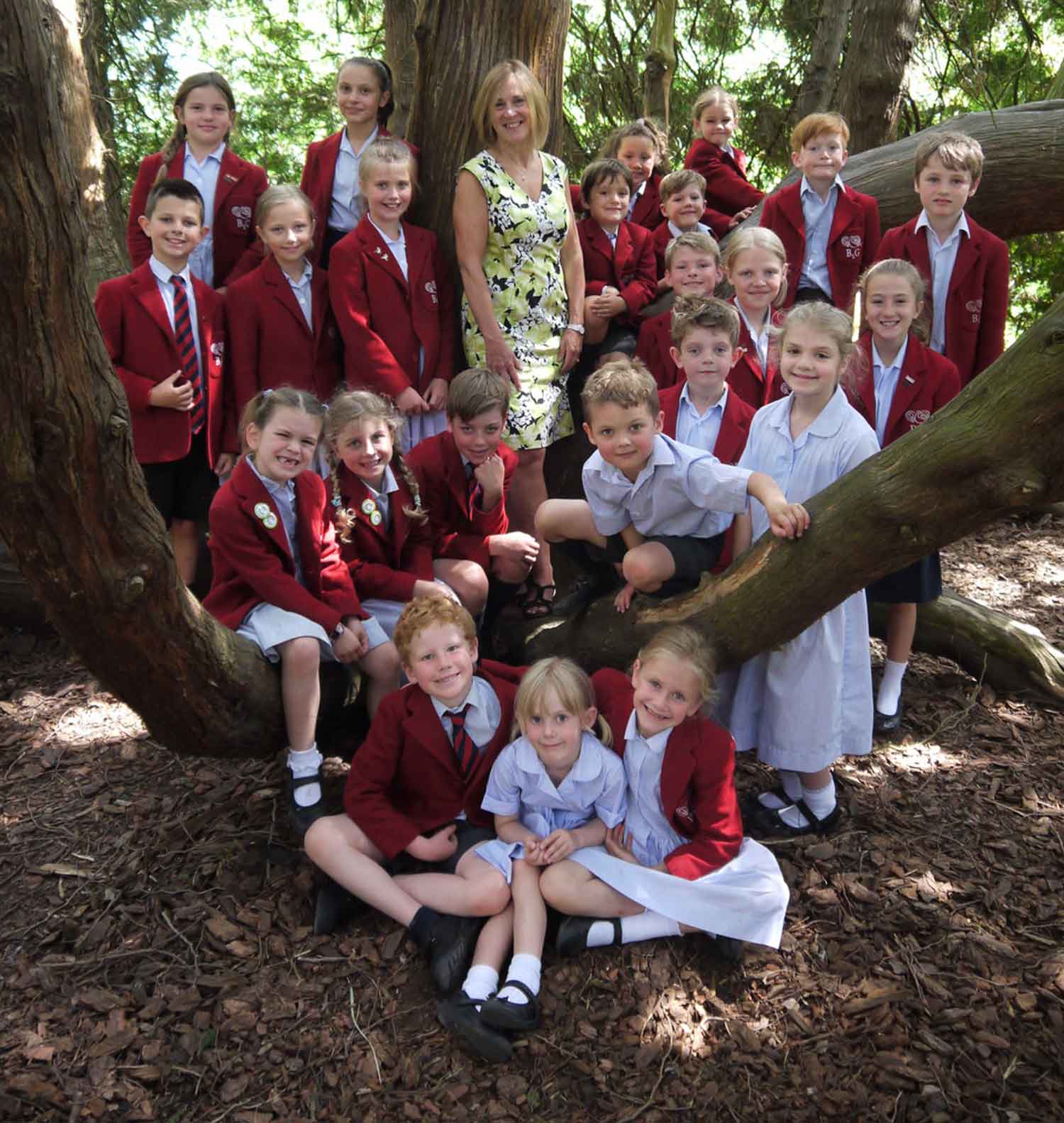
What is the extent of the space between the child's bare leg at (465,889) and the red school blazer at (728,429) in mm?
1311

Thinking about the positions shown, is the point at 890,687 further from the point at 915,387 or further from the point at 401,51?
the point at 401,51

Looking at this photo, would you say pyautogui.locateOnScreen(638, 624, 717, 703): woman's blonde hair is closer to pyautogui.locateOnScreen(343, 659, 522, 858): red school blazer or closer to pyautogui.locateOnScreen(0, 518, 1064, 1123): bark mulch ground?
pyautogui.locateOnScreen(343, 659, 522, 858): red school blazer

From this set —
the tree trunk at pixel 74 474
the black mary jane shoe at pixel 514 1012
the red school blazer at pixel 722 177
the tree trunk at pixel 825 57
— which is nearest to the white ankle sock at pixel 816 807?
the black mary jane shoe at pixel 514 1012

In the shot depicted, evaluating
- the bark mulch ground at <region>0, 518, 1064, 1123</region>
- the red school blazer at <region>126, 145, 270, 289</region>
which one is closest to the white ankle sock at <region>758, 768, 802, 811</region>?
the bark mulch ground at <region>0, 518, 1064, 1123</region>

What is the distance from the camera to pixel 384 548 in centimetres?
379

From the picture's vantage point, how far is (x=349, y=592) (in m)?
3.51

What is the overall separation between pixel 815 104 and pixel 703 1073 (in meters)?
7.26

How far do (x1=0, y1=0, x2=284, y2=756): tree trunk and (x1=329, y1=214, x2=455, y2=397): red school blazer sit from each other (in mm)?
1201

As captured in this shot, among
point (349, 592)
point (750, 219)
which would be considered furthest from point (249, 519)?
point (750, 219)

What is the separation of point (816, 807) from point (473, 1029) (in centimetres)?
142

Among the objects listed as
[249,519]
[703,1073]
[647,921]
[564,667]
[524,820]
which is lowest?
[703,1073]

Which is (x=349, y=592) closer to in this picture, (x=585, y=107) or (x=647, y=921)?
(x=647, y=921)

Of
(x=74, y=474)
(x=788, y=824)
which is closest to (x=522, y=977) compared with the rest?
(x=788, y=824)

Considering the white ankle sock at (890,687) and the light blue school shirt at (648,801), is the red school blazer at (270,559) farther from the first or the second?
the white ankle sock at (890,687)
